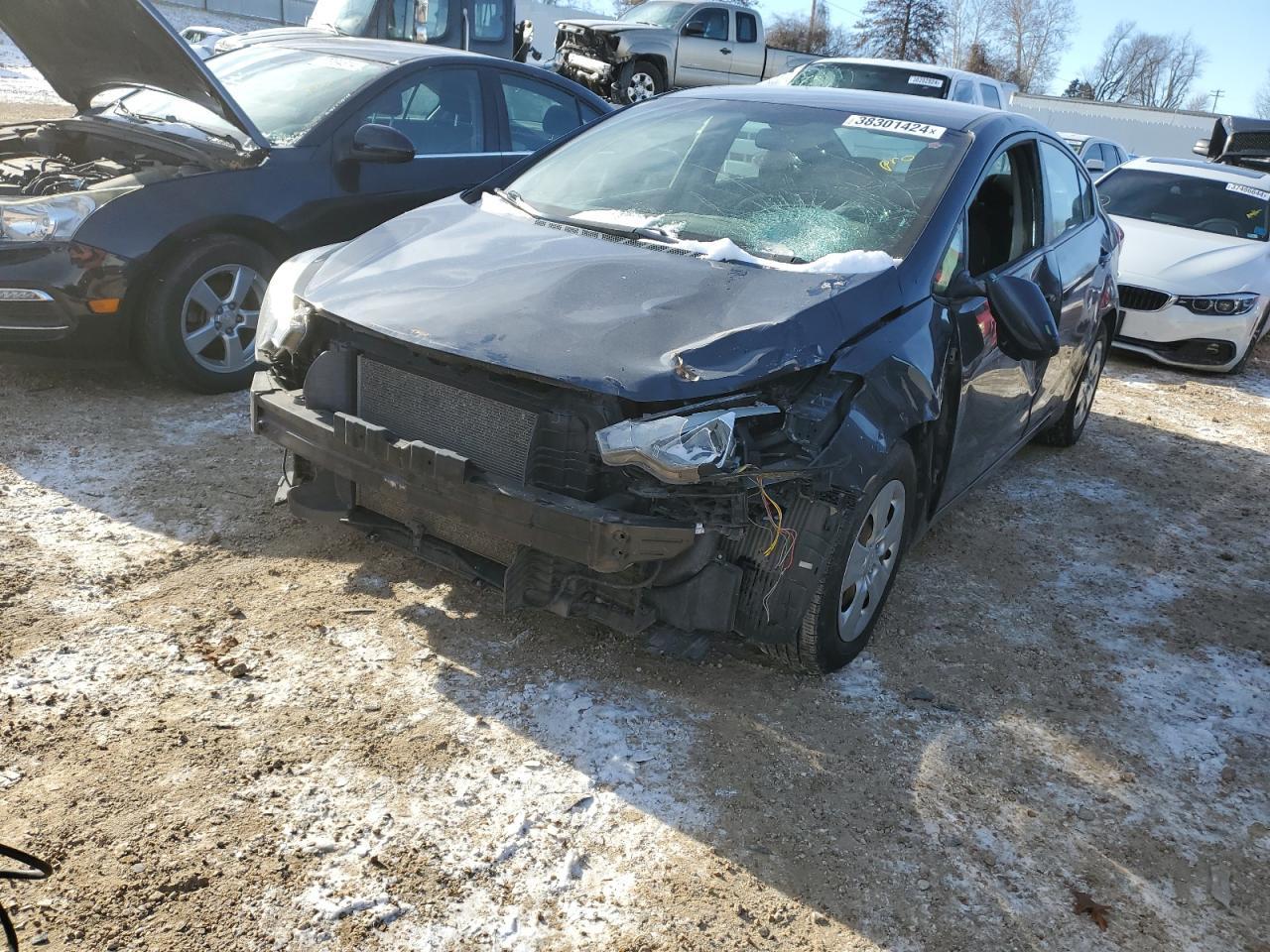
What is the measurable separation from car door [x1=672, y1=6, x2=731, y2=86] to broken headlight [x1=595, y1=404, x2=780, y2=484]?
54.3ft

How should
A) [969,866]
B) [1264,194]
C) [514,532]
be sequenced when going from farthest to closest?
1. [1264,194]
2. [514,532]
3. [969,866]

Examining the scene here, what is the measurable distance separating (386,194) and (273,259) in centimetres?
78

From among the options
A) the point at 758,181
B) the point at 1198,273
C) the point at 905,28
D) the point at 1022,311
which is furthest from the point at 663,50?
the point at 905,28

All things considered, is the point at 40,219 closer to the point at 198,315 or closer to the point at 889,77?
the point at 198,315

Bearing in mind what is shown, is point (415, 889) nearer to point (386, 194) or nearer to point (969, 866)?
point (969, 866)

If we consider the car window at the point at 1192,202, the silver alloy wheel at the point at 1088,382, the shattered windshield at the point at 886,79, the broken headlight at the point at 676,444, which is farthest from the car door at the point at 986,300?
the shattered windshield at the point at 886,79

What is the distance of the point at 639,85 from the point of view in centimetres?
1777

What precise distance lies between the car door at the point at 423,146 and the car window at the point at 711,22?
13.0m

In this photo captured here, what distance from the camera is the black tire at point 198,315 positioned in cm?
491

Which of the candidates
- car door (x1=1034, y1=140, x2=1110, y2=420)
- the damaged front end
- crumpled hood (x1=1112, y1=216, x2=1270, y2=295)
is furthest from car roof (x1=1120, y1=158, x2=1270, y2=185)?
the damaged front end

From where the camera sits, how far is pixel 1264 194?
31.1 feet

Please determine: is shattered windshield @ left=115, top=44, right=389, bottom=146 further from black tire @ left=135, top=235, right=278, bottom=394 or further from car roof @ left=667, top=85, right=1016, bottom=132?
car roof @ left=667, top=85, right=1016, bottom=132

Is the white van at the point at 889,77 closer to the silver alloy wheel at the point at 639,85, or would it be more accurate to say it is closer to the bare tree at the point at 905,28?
the silver alloy wheel at the point at 639,85

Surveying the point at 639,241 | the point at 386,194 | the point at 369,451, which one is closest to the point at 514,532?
the point at 369,451
